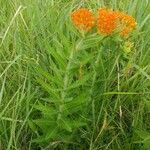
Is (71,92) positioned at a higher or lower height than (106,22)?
lower

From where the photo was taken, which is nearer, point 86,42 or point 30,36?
point 86,42

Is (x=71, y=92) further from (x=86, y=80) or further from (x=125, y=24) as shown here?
(x=125, y=24)

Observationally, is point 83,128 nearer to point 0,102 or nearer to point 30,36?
point 0,102

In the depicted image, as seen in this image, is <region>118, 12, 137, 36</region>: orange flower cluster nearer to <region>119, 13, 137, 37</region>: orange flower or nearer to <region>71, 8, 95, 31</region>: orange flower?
<region>119, 13, 137, 37</region>: orange flower

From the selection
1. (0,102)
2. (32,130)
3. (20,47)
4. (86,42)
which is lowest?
(32,130)

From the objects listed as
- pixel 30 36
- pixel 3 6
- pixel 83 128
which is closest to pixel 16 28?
pixel 30 36

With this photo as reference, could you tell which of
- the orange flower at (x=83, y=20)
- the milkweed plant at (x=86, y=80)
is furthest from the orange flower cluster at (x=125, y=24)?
the orange flower at (x=83, y=20)

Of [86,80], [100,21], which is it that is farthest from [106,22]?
[86,80]
